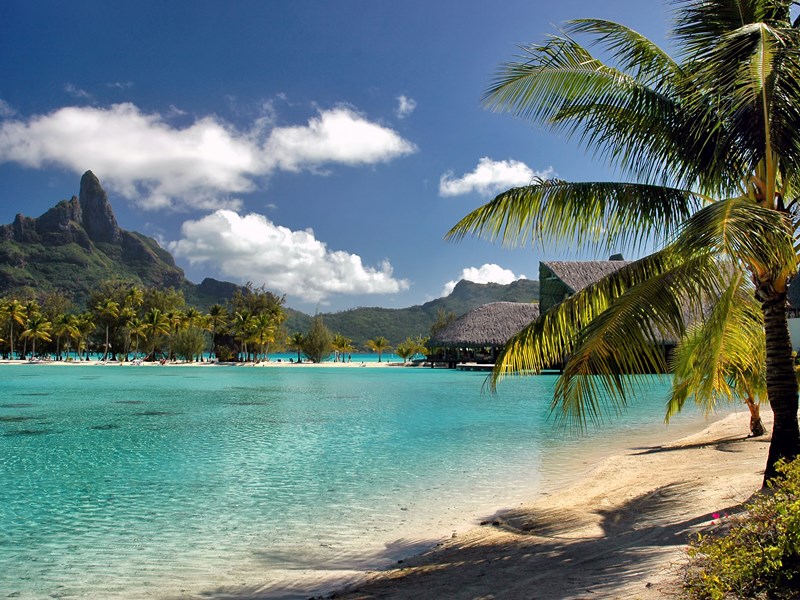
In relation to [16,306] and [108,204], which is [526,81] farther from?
[108,204]

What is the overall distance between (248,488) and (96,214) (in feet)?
515

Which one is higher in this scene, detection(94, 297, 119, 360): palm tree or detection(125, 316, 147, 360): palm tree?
detection(94, 297, 119, 360): palm tree

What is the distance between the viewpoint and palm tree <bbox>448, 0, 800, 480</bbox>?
3963 millimetres

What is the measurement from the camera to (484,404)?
18.7 meters

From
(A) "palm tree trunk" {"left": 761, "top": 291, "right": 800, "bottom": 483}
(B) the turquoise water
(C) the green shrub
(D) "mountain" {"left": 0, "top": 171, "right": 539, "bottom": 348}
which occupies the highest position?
(D) "mountain" {"left": 0, "top": 171, "right": 539, "bottom": 348}

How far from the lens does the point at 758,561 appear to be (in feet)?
7.92

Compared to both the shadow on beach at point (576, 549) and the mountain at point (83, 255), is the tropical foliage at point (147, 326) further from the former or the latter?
the shadow on beach at point (576, 549)

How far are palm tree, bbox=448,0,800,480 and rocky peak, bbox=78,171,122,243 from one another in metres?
154

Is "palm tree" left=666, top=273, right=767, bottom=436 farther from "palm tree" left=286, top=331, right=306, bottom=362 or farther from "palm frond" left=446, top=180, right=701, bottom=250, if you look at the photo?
"palm tree" left=286, top=331, right=306, bottom=362

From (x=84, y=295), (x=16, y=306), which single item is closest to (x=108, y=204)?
(x=84, y=295)

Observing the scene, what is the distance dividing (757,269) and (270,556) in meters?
4.59

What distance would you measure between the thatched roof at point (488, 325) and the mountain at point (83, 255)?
74.9 m

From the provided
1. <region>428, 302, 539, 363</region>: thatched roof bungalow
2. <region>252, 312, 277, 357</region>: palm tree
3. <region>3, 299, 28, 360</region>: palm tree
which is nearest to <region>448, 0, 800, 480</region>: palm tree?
<region>428, 302, 539, 363</region>: thatched roof bungalow

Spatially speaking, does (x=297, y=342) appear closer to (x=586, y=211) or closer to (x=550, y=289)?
(x=550, y=289)
